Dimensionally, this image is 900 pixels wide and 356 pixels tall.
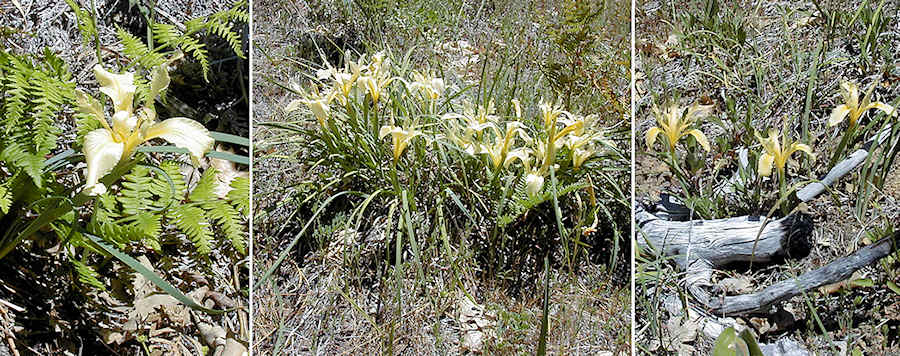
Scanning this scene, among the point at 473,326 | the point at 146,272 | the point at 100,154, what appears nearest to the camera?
the point at 100,154

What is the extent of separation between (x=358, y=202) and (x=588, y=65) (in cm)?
53

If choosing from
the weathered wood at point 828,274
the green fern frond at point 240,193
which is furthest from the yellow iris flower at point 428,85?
the weathered wood at point 828,274

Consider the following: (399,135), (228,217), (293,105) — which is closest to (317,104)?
(293,105)

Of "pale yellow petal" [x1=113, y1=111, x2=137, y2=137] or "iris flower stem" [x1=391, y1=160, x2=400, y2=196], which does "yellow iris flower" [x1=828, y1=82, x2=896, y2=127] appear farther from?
"pale yellow petal" [x1=113, y1=111, x2=137, y2=137]

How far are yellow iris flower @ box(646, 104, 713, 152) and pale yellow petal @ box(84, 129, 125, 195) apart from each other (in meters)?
0.93

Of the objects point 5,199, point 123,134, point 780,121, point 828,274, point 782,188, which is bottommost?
point 828,274

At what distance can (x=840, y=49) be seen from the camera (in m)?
1.24

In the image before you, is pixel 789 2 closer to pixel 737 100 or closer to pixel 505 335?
pixel 737 100

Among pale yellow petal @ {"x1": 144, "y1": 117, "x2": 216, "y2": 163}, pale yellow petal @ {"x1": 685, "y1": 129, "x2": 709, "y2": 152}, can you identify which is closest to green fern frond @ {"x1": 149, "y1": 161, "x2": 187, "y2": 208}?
pale yellow petal @ {"x1": 144, "y1": 117, "x2": 216, "y2": 163}

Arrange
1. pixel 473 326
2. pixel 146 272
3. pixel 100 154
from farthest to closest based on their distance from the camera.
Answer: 1. pixel 473 326
2. pixel 146 272
3. pixel 100 154

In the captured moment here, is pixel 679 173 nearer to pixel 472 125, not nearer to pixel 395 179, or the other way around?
pixel 472 125

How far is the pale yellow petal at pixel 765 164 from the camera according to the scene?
1201 millimetres

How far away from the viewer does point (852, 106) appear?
1225 millimetres

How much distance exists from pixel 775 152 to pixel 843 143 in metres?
0.14
